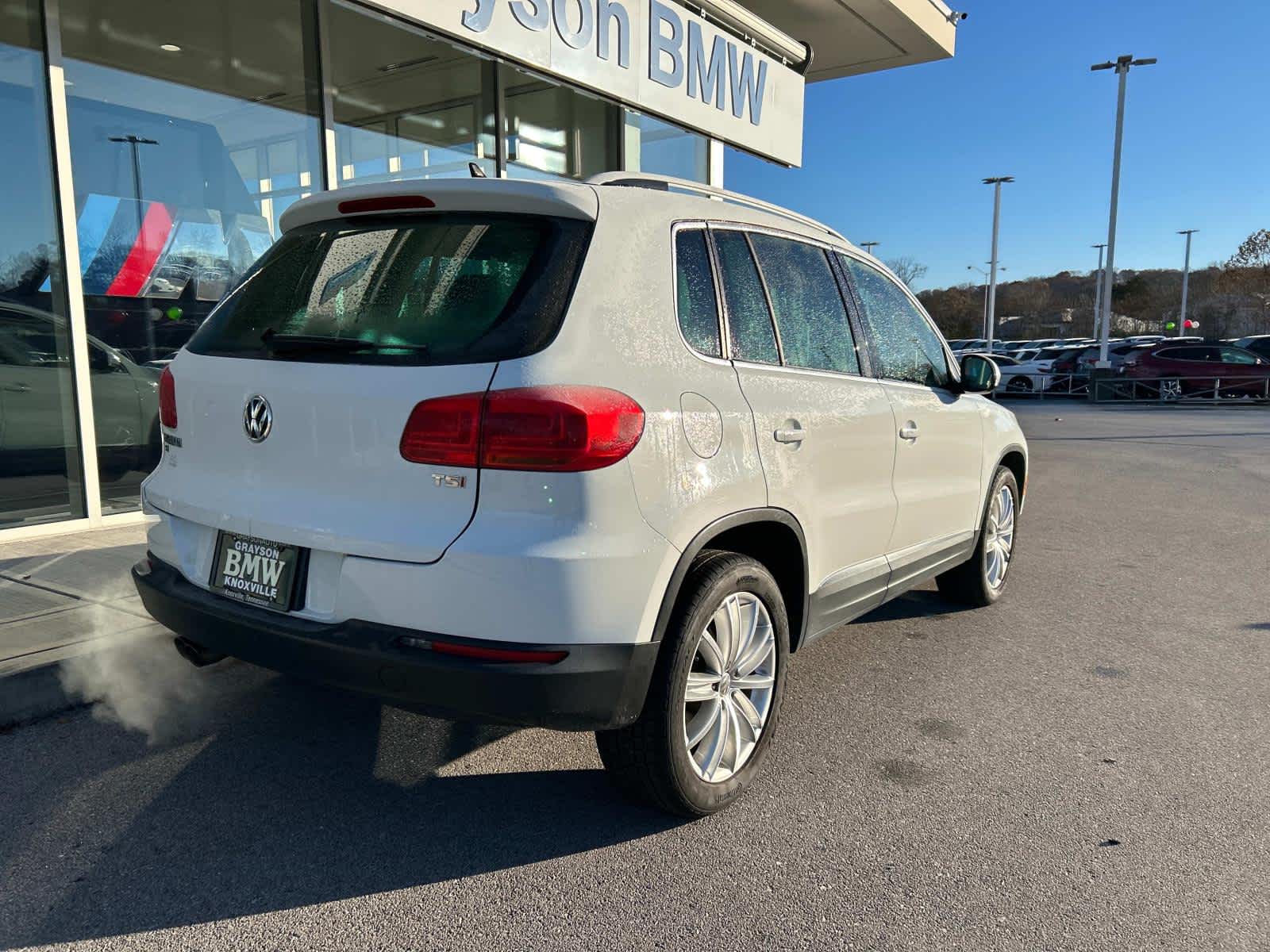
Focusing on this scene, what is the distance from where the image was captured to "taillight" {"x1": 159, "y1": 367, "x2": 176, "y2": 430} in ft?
10.3

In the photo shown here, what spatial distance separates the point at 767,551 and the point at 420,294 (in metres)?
1.42

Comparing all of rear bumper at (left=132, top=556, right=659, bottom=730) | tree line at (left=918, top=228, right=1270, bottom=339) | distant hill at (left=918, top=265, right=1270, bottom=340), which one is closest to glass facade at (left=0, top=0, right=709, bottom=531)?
rear bumper at (left=132, top=556, right=659, bottom=730)

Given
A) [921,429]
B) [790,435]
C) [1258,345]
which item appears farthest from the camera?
[1258,345]

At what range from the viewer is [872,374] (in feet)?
12.9

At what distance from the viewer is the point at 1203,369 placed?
26.7 meters

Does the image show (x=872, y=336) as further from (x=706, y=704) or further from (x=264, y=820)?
(x=264, y=820)

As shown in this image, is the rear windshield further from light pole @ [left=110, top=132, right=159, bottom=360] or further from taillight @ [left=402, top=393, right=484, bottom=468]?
light pole @ [left=110, top=132, right=159, bottom=360]

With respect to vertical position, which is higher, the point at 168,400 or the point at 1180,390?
the point at 168,400

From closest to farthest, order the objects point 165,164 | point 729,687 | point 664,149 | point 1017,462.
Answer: point 729,687 → point 1017,462 → point 165,164 → point 664,149

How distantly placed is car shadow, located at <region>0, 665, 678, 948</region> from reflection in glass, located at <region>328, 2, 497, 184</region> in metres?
5.68

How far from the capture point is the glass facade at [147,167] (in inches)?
254

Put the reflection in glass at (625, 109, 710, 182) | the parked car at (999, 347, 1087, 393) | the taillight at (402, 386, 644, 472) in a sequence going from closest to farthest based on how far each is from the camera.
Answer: the taillight at (402, 386, 644, 472), the reflection in glass at (625, 109, 710, 182), the parked car at (999, 347, 1087, 393)

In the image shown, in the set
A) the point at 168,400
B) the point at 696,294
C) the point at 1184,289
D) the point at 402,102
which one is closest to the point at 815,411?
the point at 696,294

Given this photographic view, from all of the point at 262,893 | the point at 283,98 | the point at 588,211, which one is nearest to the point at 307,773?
the point at 262,893
